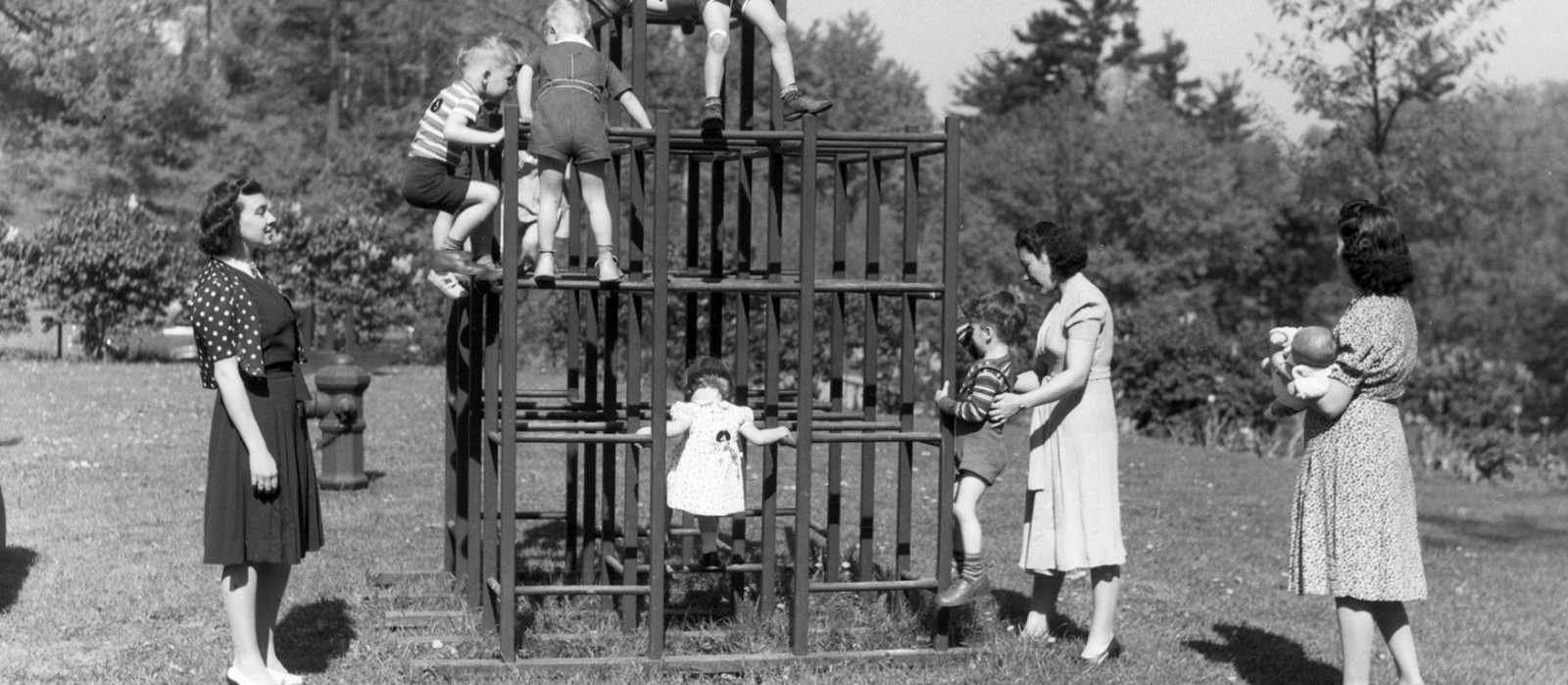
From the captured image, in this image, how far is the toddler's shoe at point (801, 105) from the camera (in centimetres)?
580

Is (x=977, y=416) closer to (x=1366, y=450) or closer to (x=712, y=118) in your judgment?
(x=1366, y=450)

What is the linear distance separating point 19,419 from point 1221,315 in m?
34.2

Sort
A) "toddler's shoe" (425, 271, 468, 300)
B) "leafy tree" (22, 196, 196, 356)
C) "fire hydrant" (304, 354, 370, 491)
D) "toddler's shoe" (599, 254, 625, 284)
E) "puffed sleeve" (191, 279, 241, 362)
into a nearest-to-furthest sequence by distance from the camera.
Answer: "puffed sleeve" (191, 279, 241, 362) < "toddler's shoe" (599, 254, 625, 284) < "toddler's shoe" (425, 271, 468, 300) < "fire hydrant" (304, 354, 370, 491) < "leafy tree" (22, 196, 196, 356)

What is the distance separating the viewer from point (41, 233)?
2003cm

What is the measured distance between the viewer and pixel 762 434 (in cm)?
596

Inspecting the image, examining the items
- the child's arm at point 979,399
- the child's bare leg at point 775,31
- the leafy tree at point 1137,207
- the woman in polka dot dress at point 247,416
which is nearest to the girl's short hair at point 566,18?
the child's bare leg at point 775,31

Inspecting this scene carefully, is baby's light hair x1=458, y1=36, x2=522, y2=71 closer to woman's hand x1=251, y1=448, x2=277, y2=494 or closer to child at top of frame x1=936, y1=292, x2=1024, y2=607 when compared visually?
woman's hand x1=251, y1=448, x2=277, y2=494

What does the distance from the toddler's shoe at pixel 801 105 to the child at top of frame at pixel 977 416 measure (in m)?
1.02

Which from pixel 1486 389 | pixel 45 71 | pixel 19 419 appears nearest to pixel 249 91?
pixel 45 71

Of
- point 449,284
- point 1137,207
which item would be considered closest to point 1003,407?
point 449,284

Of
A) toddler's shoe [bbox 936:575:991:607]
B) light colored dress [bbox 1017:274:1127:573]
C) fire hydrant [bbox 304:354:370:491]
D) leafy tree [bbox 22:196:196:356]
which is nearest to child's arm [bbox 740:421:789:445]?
toddler's shoe [bbox 936:575:991:607]

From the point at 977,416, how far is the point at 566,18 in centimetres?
218

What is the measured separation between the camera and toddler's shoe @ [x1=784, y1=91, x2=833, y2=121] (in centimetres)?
580

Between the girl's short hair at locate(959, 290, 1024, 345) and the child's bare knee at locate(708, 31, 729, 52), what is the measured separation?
1.38m
